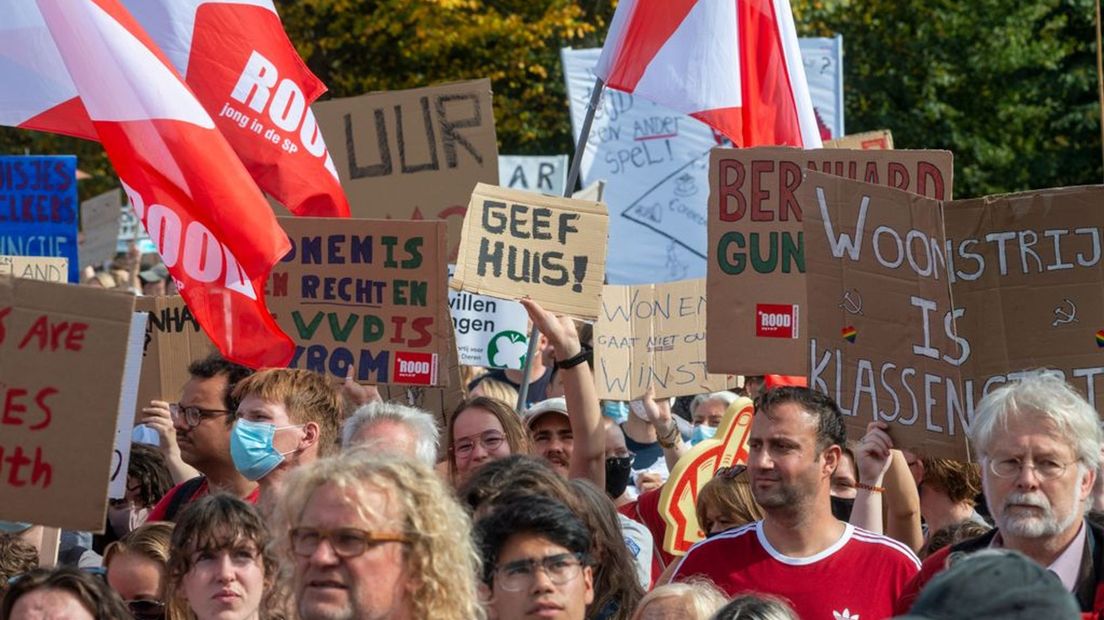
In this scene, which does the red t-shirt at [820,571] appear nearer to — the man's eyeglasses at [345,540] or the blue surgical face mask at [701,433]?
the man's eyeglasses at [345,540]

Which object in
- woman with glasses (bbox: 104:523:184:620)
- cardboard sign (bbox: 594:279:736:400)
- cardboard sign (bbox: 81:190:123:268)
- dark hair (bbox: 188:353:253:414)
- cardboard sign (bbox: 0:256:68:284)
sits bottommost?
woman with glasses (bbox: 104:523:184:620)

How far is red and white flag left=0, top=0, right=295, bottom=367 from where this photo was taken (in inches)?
236

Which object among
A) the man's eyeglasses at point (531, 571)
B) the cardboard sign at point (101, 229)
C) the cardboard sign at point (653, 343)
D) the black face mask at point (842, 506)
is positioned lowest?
the man's eyeglasses at point (531, 571)

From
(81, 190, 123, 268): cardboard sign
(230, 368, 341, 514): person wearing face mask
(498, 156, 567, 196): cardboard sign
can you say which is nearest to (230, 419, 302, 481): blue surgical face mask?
(230, 368, 341, 514): person wearing face mask

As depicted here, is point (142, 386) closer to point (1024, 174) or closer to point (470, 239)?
point (470, 239)

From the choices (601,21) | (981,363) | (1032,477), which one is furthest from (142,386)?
(601,21)

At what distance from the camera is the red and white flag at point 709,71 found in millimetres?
7781

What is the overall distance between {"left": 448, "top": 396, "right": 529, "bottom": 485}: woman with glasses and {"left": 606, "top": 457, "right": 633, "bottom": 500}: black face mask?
52 centimetres

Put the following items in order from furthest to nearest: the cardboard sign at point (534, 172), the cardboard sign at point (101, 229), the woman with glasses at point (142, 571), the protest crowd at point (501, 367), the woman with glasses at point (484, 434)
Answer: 1. the cardboard sign at point (534, 172)
2. the cardboard sign at point (101, 229)
3. the woman with glasses at point (484, 434)
4. the woman with glasses at point (142, 571)
5. the protest crowd at point (501, 367)

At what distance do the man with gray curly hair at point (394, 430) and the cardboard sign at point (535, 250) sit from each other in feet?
5.22

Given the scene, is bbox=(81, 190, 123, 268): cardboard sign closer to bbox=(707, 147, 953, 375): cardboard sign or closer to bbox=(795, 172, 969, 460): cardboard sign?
bbox=(707, 147, 953, 375): cardboard sign

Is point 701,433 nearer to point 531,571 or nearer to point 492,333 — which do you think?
point 492,333

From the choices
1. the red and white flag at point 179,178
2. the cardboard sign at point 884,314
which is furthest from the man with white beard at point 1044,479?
the red and white flag at point 179,178

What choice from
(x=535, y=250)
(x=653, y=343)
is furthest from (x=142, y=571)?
(x=653, y=343)
